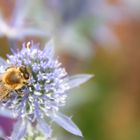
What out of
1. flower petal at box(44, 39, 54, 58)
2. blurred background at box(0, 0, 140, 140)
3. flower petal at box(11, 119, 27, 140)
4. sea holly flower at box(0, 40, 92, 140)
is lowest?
flower petal at box(11, 119, 27, 140)

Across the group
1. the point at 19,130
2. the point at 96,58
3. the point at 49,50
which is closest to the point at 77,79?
the point at 49,50

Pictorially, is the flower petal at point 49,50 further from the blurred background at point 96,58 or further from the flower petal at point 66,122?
the blurred background at point 96,58

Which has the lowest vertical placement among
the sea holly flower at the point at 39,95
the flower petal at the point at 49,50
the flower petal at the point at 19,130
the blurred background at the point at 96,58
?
the flower petal at the point at 19,130

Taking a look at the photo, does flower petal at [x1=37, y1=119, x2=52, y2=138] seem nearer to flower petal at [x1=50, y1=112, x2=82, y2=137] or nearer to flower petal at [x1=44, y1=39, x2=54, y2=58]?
flower petal at [x1=50, y1=112, x2=82, y2=137]

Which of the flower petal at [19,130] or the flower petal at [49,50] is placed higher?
the flower petal at [49,50]

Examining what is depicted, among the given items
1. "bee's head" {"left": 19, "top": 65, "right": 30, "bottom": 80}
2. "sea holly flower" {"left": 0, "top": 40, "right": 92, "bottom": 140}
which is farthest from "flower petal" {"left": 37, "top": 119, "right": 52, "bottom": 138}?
"bee's head" {"left": 19, "top": 65, "right": 30, "bottom": 80}

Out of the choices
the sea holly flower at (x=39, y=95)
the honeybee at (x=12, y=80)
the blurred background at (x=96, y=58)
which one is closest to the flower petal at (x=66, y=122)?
the sea holly flower at (x=39, y=95)

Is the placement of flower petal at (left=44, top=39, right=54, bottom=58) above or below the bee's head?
above

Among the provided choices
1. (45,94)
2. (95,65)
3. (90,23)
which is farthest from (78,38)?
(45,94)
